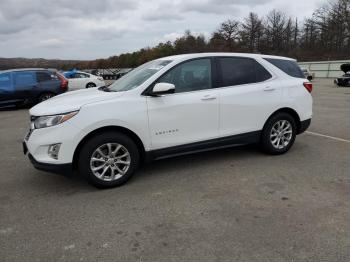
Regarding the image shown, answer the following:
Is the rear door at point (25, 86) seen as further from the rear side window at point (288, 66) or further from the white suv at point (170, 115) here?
the rear side window at point (288, 66)

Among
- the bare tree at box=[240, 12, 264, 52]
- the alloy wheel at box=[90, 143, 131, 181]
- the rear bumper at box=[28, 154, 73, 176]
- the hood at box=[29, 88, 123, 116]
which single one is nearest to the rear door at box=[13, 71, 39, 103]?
the hood at box=[29, 88, 123, 116]

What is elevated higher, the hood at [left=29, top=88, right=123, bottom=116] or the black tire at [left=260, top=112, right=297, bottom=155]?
the hood at [left=29, top=88, right=123, bottom=116]

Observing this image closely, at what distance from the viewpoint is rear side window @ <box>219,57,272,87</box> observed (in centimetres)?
557

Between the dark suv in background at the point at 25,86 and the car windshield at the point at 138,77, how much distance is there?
389 inches

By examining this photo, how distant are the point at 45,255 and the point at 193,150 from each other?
2.63 metres

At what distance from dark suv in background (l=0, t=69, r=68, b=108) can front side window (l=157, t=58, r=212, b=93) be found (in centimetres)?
1076

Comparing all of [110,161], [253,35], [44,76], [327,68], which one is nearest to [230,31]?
[253,35]

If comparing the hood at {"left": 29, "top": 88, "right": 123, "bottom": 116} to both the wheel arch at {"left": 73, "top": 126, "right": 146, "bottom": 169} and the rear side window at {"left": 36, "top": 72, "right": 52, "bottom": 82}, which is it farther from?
the rear side window at {"left": 36, "top": 72, "right": 52, "bottom": 82}

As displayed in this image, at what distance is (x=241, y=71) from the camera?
575cm

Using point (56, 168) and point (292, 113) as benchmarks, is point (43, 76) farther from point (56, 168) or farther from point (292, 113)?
point (292, 113)

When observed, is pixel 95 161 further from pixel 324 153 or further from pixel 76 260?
pixel 324 153

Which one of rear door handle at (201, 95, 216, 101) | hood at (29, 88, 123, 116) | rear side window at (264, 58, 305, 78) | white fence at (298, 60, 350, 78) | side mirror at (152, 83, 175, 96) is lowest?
white fence at (298, 60, 350, 78)

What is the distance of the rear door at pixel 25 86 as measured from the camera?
47.2ft

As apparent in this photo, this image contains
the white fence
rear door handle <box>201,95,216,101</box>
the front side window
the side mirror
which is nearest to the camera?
the side mirror
